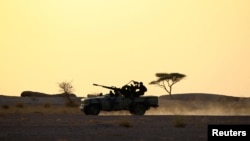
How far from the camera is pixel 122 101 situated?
46500 mm

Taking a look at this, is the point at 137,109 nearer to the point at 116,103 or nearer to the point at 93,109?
the point at 116,103

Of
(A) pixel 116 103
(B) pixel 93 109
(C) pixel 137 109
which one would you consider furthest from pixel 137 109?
(B) pixel 93 109

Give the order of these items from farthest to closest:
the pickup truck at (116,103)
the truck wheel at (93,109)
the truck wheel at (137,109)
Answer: the truck wheel at (137,109), the truck wheel at (93,109), the pickup truck at (116,103)

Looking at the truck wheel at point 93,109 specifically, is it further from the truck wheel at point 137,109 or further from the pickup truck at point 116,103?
the truck wheel at point 137,109

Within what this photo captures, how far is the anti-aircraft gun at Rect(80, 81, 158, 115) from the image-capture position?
46156 millimetres

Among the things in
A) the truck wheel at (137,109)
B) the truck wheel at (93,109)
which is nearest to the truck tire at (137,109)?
the truck wheel at (137,109)

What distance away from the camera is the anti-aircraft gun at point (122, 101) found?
151ft

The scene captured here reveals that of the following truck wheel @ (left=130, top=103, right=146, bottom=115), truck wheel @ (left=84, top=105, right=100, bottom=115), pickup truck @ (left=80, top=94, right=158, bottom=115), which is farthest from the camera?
truck wheel @ (left=130, top=103, right=146, bottom=115)

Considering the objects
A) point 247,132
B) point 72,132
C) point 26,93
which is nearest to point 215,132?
point 247,132

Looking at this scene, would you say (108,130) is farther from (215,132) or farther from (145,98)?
(145,98)

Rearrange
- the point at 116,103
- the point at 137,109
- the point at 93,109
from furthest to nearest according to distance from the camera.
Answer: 1. the point at 137,109
2. the point at 93,109
3. the point at 116,103

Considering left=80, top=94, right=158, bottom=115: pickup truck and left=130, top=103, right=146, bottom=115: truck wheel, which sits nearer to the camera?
left=80, top=94, right=158, bottom=115: pickup truck

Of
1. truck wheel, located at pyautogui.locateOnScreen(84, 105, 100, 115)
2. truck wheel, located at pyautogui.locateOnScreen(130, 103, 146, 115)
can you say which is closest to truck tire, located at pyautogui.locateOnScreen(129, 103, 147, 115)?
truck wheel, located at pyautogui.locateOnScreen(130, 103, 146, 115)

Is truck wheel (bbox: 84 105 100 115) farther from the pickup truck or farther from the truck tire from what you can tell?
the truck tire
